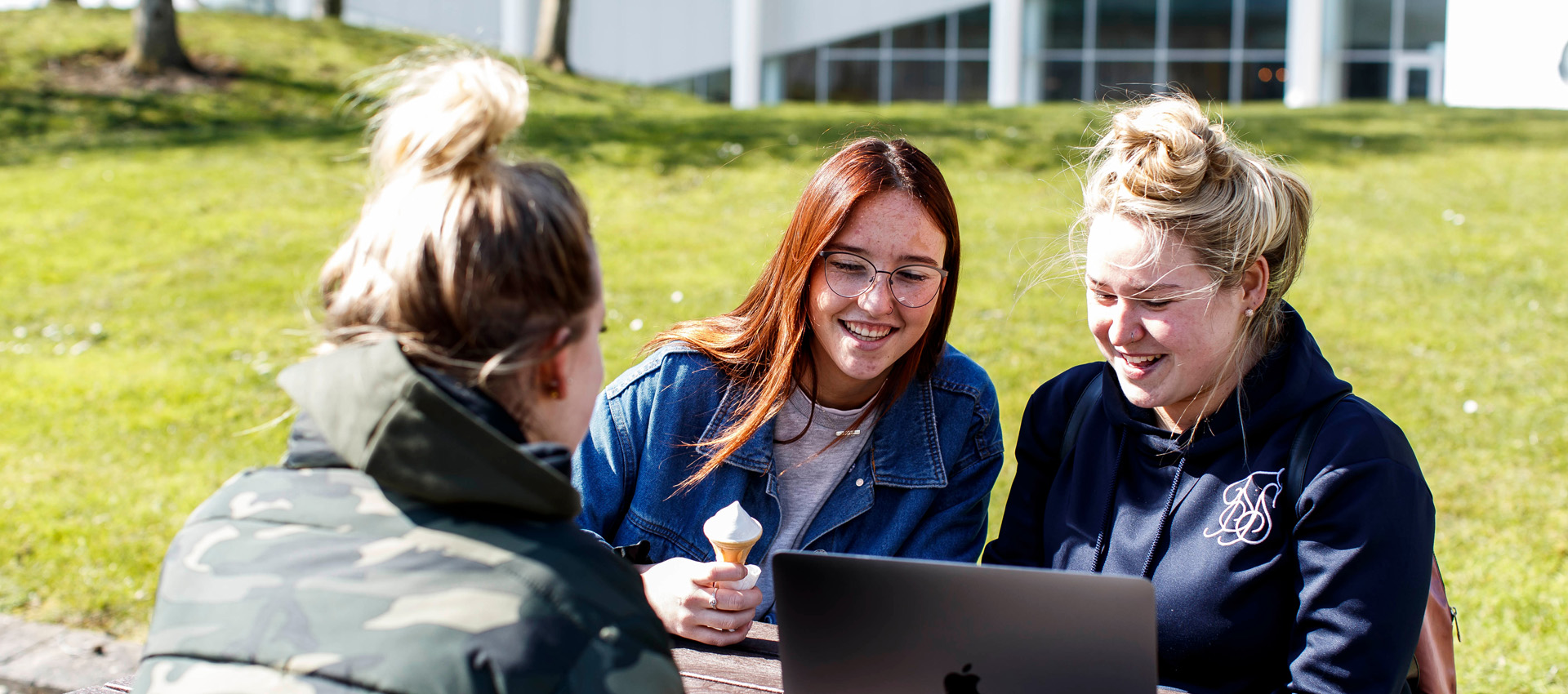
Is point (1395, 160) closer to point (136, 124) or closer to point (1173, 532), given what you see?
point (1173, 532)

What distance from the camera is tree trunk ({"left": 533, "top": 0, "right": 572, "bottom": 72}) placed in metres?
17.4

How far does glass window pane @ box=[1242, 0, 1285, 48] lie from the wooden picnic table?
870 inches

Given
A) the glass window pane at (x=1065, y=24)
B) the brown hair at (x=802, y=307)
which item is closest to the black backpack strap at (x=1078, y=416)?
the brown hair at (x=802, y=307)

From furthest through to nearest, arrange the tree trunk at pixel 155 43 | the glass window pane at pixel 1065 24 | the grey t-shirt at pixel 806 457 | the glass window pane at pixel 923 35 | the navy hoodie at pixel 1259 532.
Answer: the glass window pane at pixel 923 35 < the glass window pane at pixel 1065 24 < the tree trunk at pixel 155 43 < the grey t-shirt at pixel 806 457 < the navy hoodie at pixel 1259 532

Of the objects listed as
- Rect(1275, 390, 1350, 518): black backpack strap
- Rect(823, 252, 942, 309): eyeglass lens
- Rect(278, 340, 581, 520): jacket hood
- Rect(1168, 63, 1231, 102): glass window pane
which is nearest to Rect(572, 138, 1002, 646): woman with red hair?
Rect(823, 252, 942, 309): eyeglass lens

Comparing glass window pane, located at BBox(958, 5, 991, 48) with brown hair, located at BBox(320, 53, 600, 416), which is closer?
brown hair, located at BBox(320, 53, 600, 416)

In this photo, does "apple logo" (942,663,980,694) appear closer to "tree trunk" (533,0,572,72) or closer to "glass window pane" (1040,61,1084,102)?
"tree trunk" (533,0,572,72)

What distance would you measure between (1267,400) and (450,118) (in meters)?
1.58

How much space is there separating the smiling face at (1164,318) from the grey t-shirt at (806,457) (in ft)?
2.38

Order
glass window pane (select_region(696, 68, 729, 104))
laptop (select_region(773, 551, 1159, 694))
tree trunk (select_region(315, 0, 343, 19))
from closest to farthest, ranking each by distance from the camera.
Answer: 1. laptop (select_region(773, 551, 1159, 694))
2. tree trunk (select_region(315, 0, 343, 19))
3. glass window pane (select_region(696, 68, 729, 104))

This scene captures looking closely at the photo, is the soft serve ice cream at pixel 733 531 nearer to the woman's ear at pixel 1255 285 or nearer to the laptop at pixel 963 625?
the laptop at pixel 963 625

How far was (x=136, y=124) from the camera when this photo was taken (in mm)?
12594

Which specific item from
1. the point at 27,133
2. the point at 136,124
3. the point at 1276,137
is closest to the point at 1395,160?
the point at 1276,137

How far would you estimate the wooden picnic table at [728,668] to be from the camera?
202 cm
